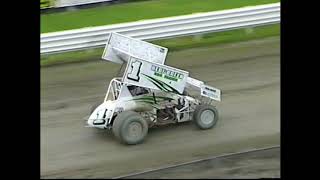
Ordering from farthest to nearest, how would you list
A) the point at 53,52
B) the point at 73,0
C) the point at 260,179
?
the point at 73,0 < the point at 53,52 < the point at 260,179

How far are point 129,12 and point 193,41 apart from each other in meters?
2.16

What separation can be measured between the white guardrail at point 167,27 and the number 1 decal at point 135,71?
3.60 meters

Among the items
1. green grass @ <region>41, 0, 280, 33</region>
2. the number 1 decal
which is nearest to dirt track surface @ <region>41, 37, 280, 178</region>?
the number 1 decal

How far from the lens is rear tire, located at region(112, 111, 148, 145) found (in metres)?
8.86

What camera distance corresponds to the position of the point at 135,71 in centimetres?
897

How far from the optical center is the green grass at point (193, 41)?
12.1m

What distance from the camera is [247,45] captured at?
1263 centimetres

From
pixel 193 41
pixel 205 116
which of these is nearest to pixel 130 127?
pixel 205 116

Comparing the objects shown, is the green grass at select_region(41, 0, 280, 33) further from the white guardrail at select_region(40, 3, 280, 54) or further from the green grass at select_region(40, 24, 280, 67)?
the green grass at select_region(40, 24, 280, 67)

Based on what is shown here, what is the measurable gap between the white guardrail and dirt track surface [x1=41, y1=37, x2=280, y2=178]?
716 mm

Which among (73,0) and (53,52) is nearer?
(53,52)

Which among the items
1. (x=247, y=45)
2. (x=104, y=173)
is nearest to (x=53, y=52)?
(x=247, y=45)

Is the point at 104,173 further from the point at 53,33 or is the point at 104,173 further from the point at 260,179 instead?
the point at 53,33
